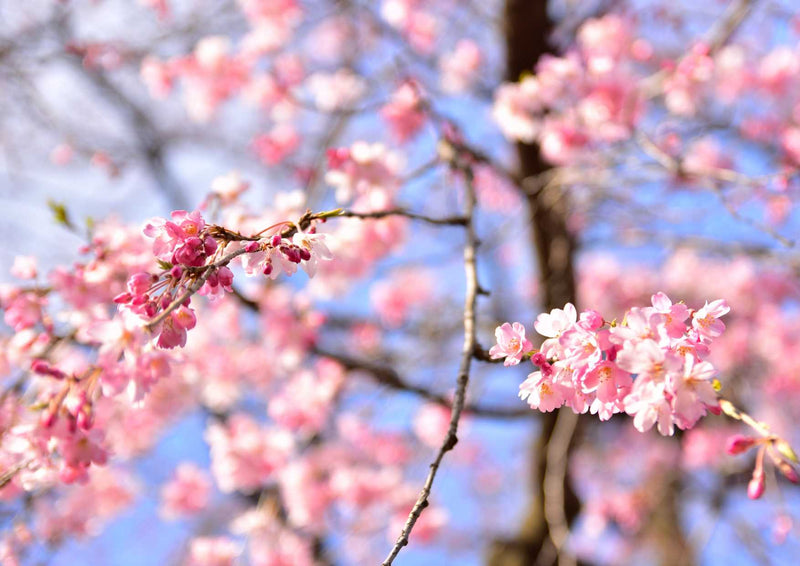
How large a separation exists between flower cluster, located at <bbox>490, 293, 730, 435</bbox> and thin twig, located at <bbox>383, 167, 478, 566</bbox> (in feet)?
0.44

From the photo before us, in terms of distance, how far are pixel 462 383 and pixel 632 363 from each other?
14.0 inches

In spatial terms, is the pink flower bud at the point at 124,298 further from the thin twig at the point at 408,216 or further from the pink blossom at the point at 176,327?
the thin twig at the point at 408,216

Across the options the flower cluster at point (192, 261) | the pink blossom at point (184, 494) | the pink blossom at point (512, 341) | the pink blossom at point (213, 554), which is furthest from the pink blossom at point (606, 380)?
the pink blossom at point (184, 494)

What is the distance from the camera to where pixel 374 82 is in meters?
3.48

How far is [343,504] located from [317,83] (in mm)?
2642

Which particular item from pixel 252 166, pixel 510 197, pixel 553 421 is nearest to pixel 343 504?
pixel 553 421

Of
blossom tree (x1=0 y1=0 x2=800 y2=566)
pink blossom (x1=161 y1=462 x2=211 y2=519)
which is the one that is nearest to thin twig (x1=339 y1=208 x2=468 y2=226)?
blossom tree (x1=0 y1=0 x2=800 y2=566)

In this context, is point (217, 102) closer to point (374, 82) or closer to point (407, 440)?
point (374, 82)

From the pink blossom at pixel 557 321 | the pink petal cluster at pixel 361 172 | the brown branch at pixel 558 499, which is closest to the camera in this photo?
the pink blossom at pixel 557 321

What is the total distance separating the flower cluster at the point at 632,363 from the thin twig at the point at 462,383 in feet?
0.44

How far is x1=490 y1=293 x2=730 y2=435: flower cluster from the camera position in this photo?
881mm

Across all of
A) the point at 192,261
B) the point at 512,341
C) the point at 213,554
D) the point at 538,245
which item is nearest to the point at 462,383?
the point at 512,341

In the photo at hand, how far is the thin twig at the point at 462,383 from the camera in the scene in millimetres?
875

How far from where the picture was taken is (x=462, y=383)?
1.14 m
